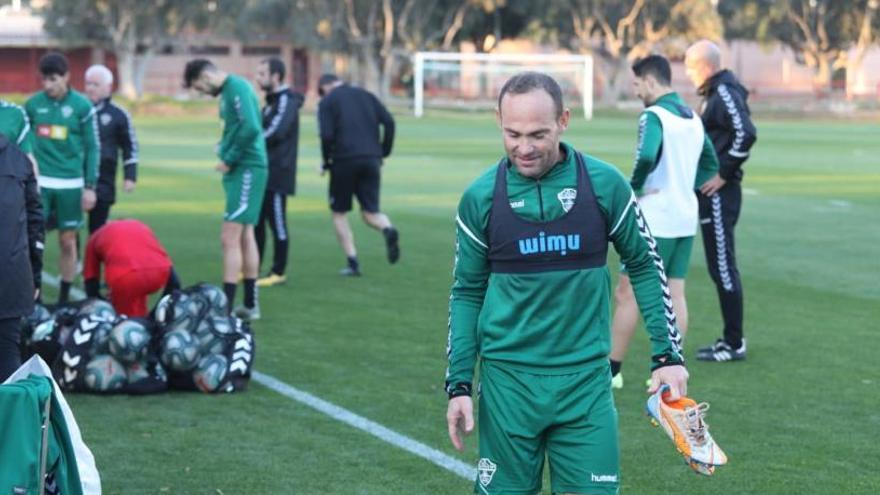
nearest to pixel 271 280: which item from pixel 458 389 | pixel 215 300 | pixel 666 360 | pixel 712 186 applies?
pixel 215 300

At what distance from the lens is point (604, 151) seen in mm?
37531

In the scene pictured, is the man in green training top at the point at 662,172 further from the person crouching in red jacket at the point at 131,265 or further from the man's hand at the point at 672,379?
the man's hand at the point at 672,379

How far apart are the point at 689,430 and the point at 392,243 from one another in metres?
10.8

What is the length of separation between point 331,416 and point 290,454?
2.99 ft

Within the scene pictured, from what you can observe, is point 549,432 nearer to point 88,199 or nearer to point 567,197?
point 567,197

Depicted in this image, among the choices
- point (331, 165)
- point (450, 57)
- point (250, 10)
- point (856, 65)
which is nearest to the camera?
point (331, 165)

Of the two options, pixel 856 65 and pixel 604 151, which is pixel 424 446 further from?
pixel 856 65

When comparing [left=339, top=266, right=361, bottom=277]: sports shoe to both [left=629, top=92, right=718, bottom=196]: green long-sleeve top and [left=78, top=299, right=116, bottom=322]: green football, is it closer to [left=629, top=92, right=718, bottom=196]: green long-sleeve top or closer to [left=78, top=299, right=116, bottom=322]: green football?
[left=78, top=299, right=116, bottom=322]: green football

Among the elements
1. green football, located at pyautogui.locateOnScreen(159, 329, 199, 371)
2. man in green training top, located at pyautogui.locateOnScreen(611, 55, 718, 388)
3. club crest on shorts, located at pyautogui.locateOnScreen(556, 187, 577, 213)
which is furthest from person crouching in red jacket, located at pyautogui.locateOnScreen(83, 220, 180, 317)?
club crest on shorts, located at pyautogui.locateOnScreen(556, 187, 577, 213)

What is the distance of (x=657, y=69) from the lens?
8.99 metres

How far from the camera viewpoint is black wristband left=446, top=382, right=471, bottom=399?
479 cm

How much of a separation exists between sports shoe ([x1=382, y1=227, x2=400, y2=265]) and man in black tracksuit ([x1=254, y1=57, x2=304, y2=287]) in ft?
4.44

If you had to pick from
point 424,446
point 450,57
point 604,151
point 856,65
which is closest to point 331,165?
point 424,446

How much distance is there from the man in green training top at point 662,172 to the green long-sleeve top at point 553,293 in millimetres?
4068
